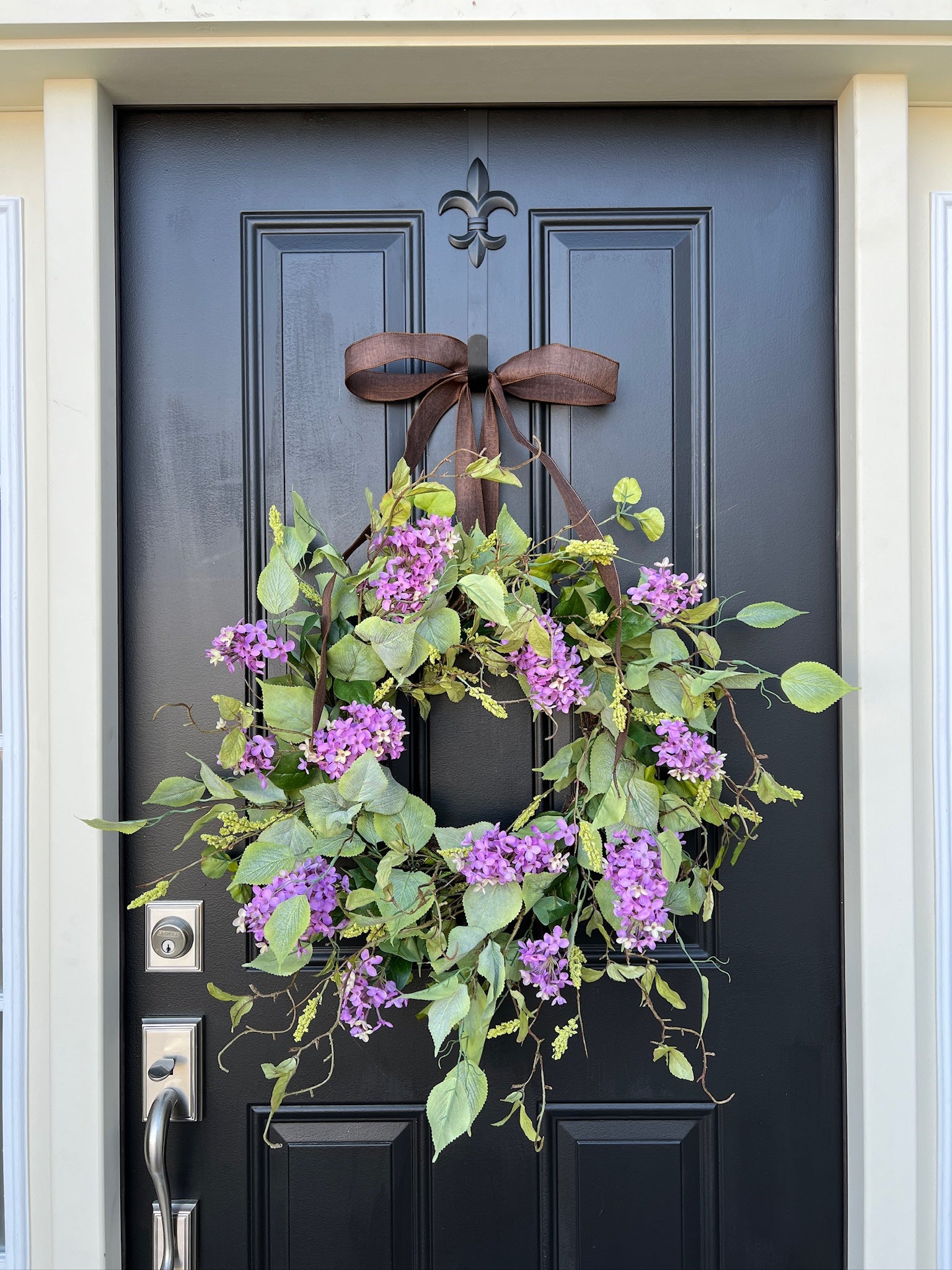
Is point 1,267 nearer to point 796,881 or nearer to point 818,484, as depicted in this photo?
point 818,484

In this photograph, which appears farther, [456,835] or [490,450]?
[490,450]

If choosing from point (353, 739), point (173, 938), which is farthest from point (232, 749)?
point (173, 938)

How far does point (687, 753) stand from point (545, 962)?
26 centimetres

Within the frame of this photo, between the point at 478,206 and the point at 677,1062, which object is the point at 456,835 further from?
the point at 478,206

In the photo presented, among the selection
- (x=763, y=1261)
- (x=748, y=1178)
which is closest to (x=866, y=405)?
(x=748, y=1178)

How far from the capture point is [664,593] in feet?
2.93

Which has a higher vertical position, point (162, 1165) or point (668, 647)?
point (668, 647)

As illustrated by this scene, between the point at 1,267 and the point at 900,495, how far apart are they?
1.16 metres

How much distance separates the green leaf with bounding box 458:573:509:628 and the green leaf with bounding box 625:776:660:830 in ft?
0.78

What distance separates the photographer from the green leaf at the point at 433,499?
0.83m

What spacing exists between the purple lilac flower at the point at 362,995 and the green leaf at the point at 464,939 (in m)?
0.10

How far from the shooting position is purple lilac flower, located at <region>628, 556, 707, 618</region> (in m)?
0.89

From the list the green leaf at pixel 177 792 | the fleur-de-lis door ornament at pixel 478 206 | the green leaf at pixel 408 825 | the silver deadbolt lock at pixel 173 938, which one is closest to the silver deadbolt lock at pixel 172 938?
the silver deadbolt lock at pixel 173 938

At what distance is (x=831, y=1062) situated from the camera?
105cm
